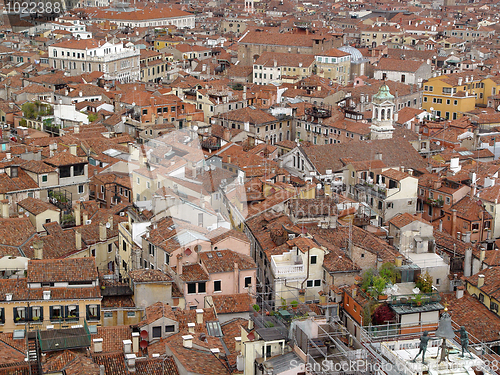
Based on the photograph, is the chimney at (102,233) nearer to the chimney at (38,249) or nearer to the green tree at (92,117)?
the chimney at (38,249)

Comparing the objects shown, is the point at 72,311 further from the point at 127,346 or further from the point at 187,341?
the point at 187,341

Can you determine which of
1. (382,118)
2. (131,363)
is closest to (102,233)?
(131,363)

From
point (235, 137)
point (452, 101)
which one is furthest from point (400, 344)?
point (452, 101)

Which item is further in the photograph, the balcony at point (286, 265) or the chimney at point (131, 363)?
the balcony at point (286, 265)

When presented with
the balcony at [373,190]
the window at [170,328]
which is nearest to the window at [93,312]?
the window at [170,328]

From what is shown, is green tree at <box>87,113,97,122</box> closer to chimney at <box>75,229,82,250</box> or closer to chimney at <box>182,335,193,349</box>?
chimney at <box>75,229,82,250</box>

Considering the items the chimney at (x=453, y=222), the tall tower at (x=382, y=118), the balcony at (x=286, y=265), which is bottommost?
the chimney at (x=453, y=222)
